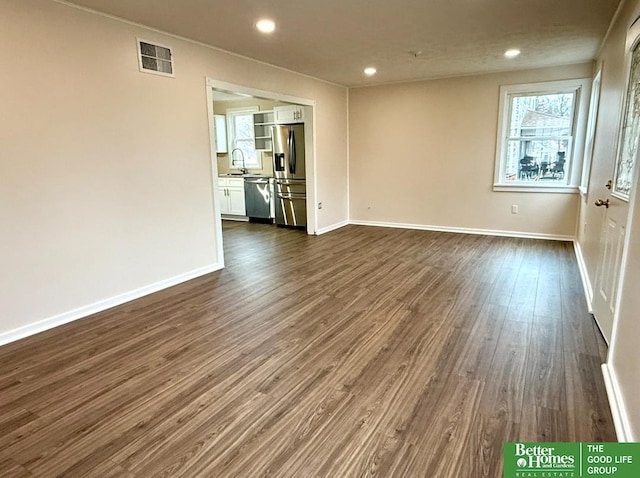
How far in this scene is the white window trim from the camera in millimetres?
5520

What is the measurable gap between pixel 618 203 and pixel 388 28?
8.23ft

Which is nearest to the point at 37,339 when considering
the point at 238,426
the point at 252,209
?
the point at 238,426

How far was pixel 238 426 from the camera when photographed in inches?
78.4

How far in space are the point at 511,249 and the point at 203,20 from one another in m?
4.70

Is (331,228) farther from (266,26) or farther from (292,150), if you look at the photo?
(266,26)

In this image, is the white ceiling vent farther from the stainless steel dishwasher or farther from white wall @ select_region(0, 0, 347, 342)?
the stainless steel dishwasher

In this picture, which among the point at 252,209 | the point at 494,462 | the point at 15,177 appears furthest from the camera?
the point at 252,209

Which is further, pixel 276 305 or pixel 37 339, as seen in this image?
pixel 276 305

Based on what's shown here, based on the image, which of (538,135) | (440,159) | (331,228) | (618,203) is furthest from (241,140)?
(618,203)

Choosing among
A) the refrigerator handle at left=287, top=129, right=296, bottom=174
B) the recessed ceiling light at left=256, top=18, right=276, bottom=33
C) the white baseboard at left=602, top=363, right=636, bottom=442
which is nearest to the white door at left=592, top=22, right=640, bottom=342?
the white baseboard at left=602, top=363, right=636, bottom=442

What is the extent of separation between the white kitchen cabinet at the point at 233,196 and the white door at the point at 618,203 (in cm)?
→ 622

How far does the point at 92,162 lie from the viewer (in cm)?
334

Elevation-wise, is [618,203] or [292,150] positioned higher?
[292,150]

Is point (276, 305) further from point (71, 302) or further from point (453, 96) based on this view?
point (453, 96)
